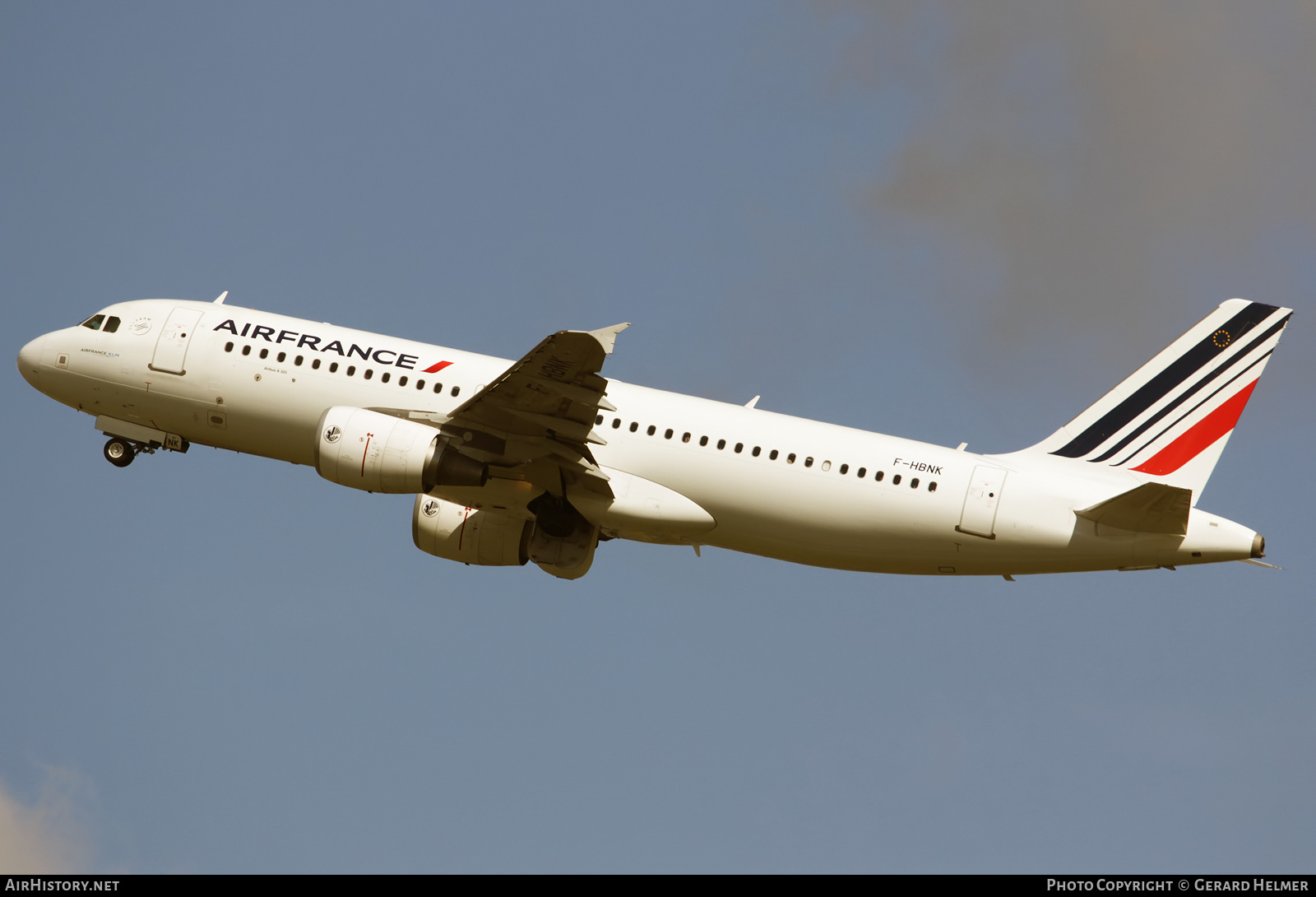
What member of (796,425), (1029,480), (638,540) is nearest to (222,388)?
(638,540)

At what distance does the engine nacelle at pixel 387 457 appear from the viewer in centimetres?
3359

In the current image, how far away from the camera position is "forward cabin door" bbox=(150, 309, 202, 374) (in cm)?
3759

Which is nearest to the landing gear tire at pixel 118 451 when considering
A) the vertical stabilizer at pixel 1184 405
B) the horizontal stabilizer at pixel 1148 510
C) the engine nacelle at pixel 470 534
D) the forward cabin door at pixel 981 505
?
the engine nacelle at pixel 470 534

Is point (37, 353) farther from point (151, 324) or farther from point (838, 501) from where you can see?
point (838, 501)

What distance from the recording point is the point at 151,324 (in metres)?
38.4

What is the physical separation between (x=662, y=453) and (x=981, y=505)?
25.1ft

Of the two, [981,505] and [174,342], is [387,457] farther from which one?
[981,505]

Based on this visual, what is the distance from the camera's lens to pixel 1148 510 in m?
32.6

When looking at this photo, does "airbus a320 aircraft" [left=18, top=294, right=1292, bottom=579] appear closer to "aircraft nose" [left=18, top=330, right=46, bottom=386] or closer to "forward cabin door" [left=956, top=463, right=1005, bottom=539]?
"forward cabin door" [left=956, top=463, right=1005, bottom=539]

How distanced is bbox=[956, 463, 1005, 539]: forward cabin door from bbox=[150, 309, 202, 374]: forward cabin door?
20.0m

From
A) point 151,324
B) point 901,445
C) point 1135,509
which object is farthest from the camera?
point 151,324

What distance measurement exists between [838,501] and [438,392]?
404 inches

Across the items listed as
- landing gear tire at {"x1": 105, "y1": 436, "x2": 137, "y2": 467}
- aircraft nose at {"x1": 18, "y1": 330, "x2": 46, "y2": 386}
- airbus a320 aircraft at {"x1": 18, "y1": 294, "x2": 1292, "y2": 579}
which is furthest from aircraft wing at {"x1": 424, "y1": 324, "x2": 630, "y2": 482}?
aircraft nose at {"x1": 18, "y1": 330, "x2": 46, "y2": 386}

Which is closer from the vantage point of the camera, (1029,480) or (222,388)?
(1029,480)
